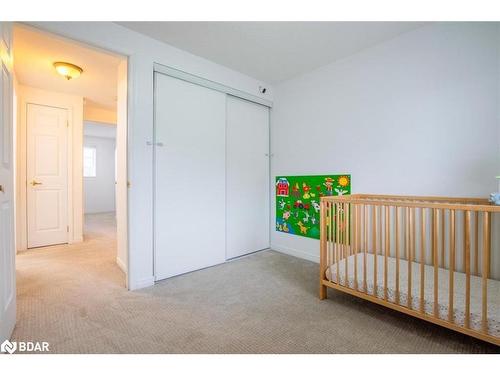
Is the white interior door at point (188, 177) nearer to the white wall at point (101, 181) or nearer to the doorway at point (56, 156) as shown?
the doorway at point (56, 156)

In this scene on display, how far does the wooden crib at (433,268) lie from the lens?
4.04 ft

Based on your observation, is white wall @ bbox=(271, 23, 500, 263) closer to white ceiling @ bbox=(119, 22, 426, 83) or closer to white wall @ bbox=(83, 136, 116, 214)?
white ceiling @ bbox=(119, 22, 426, 83)

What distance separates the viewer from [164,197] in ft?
7.29

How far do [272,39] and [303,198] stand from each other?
1.66 m

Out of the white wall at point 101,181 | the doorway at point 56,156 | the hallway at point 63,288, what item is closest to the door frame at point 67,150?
the doorway at point 56,156

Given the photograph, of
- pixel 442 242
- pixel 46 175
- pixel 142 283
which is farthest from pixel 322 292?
pixel 46 175

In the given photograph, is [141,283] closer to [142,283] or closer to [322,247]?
[142,283]

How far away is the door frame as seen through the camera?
10.2ft

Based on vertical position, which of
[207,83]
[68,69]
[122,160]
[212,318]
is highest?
[68,69]

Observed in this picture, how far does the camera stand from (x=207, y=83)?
250cm

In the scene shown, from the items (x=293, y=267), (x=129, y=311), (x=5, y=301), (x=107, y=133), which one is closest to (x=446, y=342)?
(x=293, y=267)

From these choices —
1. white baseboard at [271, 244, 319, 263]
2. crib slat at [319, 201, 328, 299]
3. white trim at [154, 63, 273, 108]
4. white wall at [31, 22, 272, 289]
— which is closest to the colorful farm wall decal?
white baseboard at [271, 244, 319, 263]
